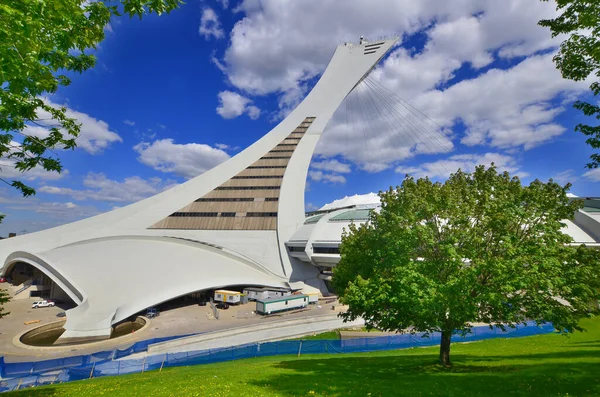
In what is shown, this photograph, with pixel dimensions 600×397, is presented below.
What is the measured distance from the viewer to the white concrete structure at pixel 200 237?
3331 cm

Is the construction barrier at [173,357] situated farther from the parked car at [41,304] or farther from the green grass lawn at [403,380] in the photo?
the parked car at [41,304]

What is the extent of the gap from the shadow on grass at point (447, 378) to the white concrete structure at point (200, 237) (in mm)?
23667

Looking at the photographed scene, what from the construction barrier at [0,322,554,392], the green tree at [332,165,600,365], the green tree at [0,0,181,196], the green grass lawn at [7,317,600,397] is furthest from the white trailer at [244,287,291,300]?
the green tree at [0,0,181,196]

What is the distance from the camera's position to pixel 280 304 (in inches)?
1428

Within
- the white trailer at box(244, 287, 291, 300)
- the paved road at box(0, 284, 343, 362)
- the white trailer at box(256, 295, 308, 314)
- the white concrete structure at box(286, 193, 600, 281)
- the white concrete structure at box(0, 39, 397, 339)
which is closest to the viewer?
the paved road at box(0, 284, 343, 362)

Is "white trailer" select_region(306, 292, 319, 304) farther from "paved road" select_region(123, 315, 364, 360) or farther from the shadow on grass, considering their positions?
the shadow on grass

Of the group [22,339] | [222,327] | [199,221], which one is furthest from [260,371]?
[199,221]

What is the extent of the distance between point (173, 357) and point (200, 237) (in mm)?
32386

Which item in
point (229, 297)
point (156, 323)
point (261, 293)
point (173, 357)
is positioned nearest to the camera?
point (173, 357)

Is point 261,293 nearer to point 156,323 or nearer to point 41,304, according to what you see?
point 156,323

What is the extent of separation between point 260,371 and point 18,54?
14.0 m

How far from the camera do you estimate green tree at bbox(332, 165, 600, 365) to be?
36.6ft

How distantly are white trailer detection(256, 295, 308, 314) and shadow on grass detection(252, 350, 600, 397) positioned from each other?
66.7 feet

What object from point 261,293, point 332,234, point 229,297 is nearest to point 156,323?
point 229,297
